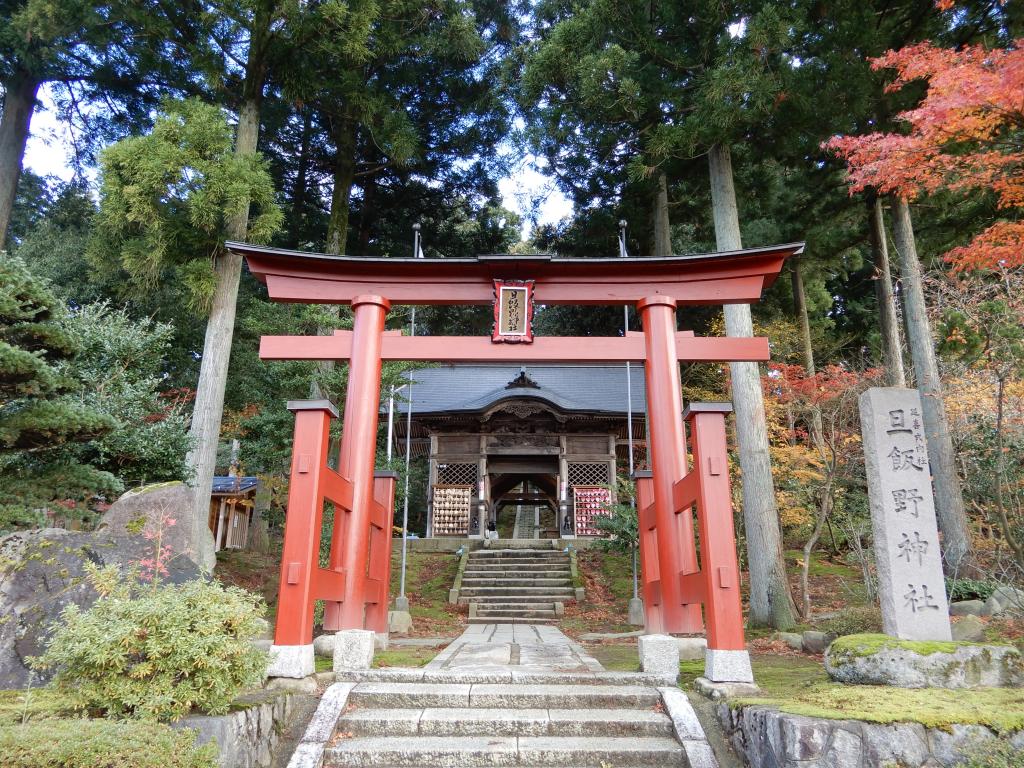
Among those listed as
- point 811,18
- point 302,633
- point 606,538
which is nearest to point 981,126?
point 811,18

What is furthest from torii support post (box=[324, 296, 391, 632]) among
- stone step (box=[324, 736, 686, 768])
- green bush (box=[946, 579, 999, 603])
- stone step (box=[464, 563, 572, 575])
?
stone step (box=[464, 563, 572, 575])

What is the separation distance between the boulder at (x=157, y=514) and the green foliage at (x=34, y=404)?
0.49 meters

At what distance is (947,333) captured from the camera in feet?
33.5

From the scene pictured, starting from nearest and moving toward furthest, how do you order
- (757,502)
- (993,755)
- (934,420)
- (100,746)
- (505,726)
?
(100,746)
(993,755)
(505,726)
(757,502)
(934,420)

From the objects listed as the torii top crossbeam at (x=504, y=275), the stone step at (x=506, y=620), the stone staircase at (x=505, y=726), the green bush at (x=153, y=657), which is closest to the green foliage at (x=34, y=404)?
the torii top crossbeam at (x=504, y=275)

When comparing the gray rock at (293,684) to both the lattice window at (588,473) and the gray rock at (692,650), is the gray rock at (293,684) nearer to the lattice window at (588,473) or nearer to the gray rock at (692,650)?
the gray rock at (692,650)

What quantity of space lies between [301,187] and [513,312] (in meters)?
10.2

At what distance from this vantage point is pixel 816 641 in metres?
6.76

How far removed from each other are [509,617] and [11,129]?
13.5m

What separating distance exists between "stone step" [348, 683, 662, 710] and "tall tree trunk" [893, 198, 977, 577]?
661cm

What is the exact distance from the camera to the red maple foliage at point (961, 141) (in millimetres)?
6910

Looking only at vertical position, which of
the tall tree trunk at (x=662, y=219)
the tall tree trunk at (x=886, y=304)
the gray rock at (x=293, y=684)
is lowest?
the gray rock at (x=293, y=684)

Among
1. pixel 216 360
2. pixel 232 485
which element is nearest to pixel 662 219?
pixel 216 360

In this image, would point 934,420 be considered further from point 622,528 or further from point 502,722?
point 502,722
